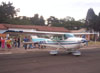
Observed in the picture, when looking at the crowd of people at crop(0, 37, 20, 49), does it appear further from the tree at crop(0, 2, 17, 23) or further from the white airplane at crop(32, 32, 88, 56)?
the tree at crop(0, 2, 17, 23)

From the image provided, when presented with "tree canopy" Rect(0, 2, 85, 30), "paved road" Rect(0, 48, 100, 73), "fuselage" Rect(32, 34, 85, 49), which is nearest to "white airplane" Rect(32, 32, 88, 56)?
"fuselage" Rect(32, 34, 85, 49)

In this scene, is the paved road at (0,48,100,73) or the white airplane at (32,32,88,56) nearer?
the paved road at (0,48,100,73)

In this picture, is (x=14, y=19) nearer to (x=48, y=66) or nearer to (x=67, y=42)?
(x=67, y=42)

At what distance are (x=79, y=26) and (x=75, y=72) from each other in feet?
271

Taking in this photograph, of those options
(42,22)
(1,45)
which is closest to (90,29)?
(1,45)

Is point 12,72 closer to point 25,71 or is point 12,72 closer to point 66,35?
point 25,71

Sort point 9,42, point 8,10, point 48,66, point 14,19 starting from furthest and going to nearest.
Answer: point 8,10, point 14,19, point 9,42, point 48,66

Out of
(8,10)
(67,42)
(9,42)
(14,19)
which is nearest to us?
(67,42)

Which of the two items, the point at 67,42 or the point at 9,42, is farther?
the point at 9,42

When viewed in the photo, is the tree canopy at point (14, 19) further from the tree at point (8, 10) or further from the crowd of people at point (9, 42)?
the crowd of people at point (9, 42)

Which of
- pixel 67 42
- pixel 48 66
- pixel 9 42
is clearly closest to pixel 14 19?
pixel 9 42

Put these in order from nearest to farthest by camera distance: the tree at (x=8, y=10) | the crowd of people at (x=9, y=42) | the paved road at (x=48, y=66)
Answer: the paved road at (x=48, y=66)
the crowd of people at (x=9, y=42)
the tree at (x=8, y=10)

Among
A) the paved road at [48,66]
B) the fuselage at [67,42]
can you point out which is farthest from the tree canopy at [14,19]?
the paved road at [48,66]

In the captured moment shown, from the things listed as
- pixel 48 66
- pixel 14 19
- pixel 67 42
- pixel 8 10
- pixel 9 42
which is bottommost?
pixel 48 66
